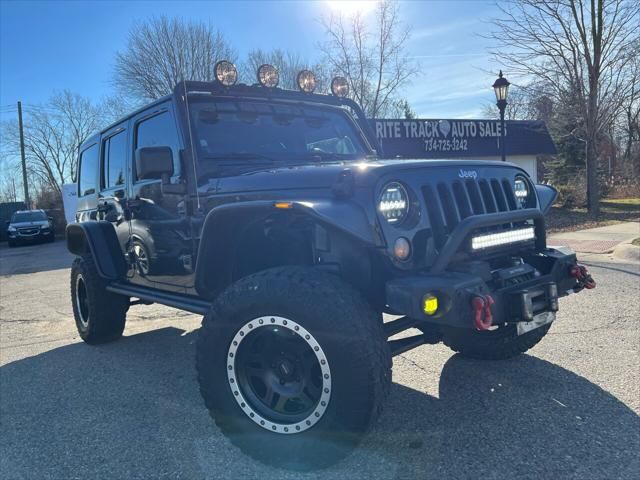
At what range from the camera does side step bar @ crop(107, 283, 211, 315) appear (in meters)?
3.53

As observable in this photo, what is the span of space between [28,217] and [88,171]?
19.4 m

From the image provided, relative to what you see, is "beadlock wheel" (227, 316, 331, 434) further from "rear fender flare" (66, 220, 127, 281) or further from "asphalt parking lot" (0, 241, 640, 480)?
"rear fender flare" (66, 220, 127, 281)

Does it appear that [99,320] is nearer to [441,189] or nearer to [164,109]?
[164,109]

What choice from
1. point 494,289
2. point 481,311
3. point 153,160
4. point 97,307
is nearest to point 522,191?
point 494,289

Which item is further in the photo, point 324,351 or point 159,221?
point 159,221

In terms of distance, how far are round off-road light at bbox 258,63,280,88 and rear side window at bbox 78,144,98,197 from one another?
7.44 feet

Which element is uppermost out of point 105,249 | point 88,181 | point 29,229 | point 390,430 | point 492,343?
point 88,181

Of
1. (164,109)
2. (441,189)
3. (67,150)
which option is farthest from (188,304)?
(67,150)

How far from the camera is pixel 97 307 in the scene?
16.5 feet

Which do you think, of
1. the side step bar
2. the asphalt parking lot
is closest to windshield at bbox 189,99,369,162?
the side step bar

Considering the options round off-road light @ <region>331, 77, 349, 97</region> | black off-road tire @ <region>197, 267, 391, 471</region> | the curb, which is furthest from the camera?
the curb

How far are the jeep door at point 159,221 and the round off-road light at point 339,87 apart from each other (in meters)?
1.41

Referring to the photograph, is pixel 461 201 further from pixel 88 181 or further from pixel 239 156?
pixel 88 181

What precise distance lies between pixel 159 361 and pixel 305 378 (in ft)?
7.75
